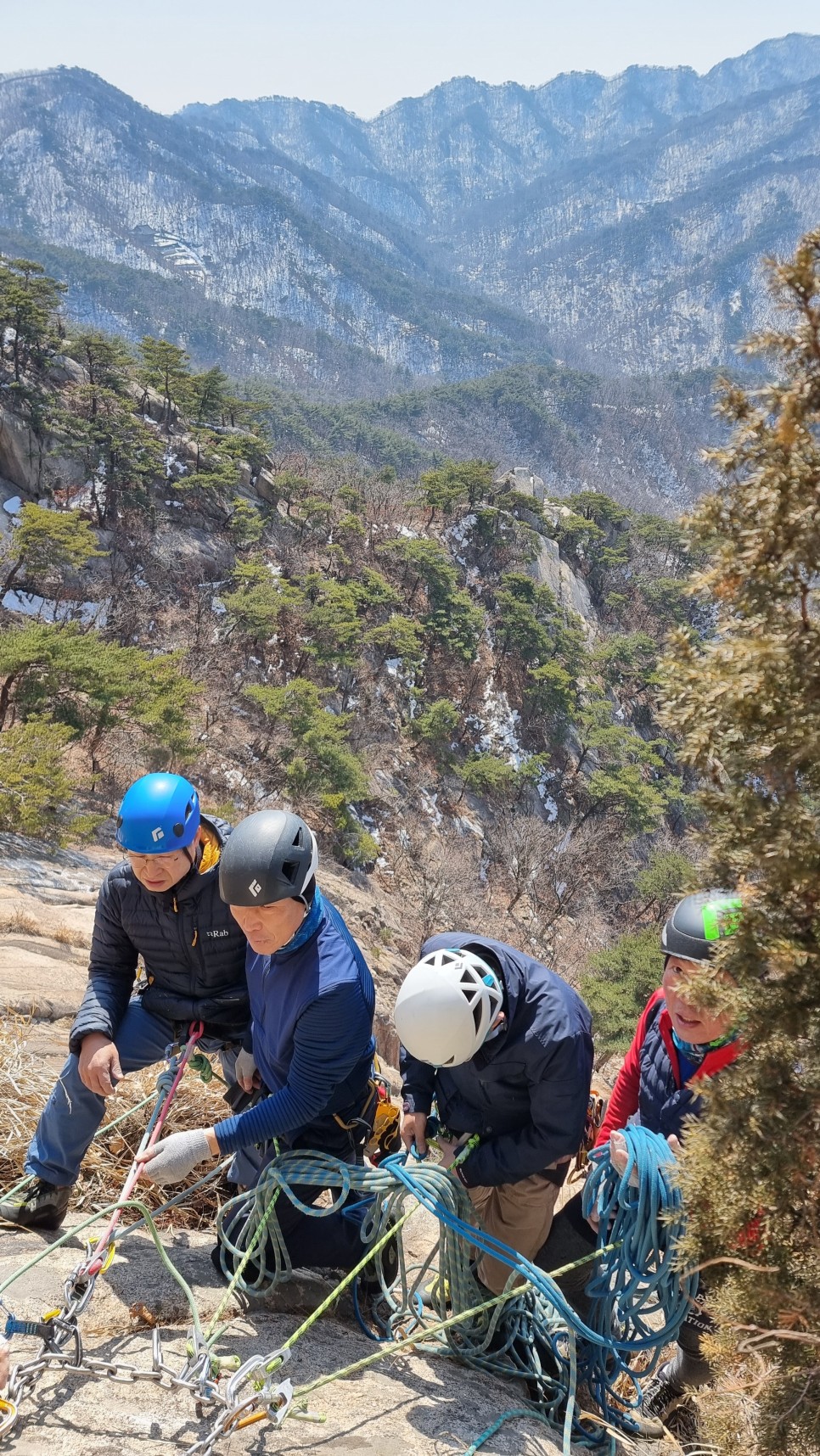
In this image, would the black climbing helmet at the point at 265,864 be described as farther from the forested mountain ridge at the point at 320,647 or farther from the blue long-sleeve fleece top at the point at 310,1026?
the forested mountain ridge at the point at 320,647

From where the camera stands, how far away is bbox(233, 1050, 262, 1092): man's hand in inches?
117

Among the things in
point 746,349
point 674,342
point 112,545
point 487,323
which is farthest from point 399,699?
point 674,342

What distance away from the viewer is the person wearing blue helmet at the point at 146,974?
2791 mm

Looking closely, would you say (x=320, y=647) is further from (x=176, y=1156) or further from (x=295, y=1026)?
(x=176, y=1156)

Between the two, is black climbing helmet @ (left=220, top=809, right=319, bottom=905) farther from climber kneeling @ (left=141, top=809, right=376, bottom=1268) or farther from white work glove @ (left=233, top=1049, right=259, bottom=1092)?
white work glove @ (left=233, top=1049, right=259, bottom=1092)

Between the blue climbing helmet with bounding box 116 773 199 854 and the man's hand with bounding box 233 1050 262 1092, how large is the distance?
0.72m

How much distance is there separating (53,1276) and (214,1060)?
0.91m

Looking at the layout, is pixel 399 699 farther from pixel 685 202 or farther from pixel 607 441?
pixel 685 202

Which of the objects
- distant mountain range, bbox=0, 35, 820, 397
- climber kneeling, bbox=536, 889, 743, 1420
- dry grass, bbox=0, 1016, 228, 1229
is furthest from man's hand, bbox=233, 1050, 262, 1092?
distant mountain range, bbox=0, 35, 820, 397

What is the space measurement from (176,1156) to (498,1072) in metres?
0.87

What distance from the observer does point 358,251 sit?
5261 inches

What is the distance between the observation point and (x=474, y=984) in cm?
241

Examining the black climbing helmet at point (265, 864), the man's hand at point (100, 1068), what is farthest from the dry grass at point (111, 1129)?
the black climbing helmet at point (265, 864)

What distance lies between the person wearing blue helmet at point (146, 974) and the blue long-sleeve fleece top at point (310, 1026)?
357 millimetres
